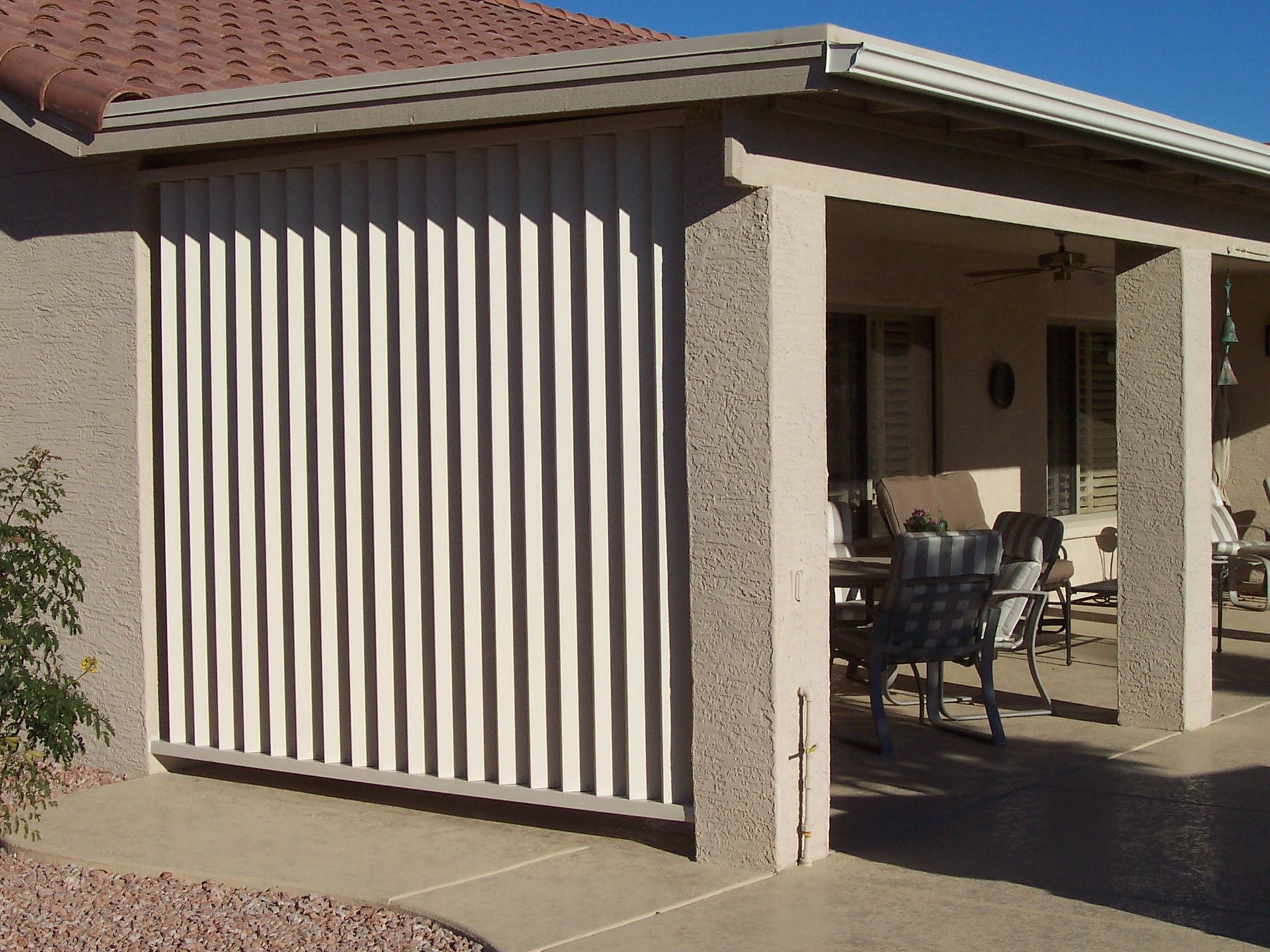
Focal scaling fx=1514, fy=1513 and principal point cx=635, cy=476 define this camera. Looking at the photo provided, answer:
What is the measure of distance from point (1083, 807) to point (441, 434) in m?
2.87

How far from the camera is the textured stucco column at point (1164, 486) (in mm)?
7105

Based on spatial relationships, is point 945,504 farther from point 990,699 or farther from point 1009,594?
point 990,699

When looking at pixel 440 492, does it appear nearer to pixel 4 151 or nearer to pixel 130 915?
pixel 130 915

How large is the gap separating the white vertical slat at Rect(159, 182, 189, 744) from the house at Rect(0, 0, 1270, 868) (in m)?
0.02

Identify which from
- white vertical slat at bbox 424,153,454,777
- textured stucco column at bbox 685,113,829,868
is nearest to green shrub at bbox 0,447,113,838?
white vertical slat at bbox 424,153,454,777

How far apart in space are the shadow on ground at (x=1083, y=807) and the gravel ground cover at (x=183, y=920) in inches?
66.9

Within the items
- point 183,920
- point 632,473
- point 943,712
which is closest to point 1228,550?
point 943,712

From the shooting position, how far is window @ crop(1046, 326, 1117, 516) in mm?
12891

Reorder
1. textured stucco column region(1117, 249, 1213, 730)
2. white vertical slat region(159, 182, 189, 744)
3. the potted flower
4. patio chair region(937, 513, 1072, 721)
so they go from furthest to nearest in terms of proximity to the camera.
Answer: the potted flower → patio chair region(937, 513, 1072, 721) → textured stucco column region(1117, 249, 1213, 730) → white vertical slat region(159, 182, 189, 744)

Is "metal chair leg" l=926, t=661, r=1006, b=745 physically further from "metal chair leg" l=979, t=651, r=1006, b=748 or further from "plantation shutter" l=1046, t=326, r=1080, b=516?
"plantation shutter" l=1046, t=326, r=1080, b=516

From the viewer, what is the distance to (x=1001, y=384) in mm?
11836

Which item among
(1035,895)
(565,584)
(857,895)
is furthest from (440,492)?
(1035,895)

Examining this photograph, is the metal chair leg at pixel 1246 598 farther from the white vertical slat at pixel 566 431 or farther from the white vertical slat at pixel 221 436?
the white vertical slat at pixel 221 436

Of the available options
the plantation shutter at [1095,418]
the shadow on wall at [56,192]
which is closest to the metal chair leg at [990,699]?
the shadow on wall at [56,192]
